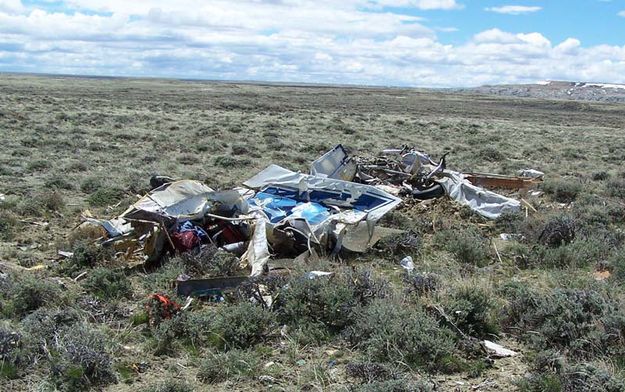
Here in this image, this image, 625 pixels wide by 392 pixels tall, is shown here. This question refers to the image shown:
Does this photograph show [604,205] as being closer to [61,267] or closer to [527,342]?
[527,342]

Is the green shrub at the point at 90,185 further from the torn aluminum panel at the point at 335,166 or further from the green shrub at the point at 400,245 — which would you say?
the green shrub at the point at 400,245

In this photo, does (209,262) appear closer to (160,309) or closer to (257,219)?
(257,219)

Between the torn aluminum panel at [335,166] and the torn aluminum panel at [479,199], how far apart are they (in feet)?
5.93

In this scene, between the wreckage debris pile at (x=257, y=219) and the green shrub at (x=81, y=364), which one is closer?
the green shrub at (x=81, y=364)

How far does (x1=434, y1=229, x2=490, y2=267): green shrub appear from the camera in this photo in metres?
8.27

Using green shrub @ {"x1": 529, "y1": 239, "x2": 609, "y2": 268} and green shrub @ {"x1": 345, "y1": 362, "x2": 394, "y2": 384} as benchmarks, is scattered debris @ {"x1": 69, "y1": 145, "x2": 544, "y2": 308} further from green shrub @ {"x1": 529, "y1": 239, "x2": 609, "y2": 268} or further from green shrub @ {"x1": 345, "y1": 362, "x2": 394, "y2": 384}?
green shrub @ {"x1": 529, "y1": 239, "x2": 609, "y2": 268}

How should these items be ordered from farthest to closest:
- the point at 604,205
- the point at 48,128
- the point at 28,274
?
the point at 48,128, the point at 604,205, the point at 28,274

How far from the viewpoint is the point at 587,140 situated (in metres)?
28.7

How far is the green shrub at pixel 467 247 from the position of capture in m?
8.27

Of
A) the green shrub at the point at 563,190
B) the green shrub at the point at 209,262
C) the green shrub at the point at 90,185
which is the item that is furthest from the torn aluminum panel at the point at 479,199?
the green shrub at the point at 90,185

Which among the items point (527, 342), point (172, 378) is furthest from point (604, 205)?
point (172, 378)

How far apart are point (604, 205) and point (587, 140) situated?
1908cm

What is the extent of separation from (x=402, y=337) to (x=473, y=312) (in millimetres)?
987

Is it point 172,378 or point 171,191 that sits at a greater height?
point 171,191
